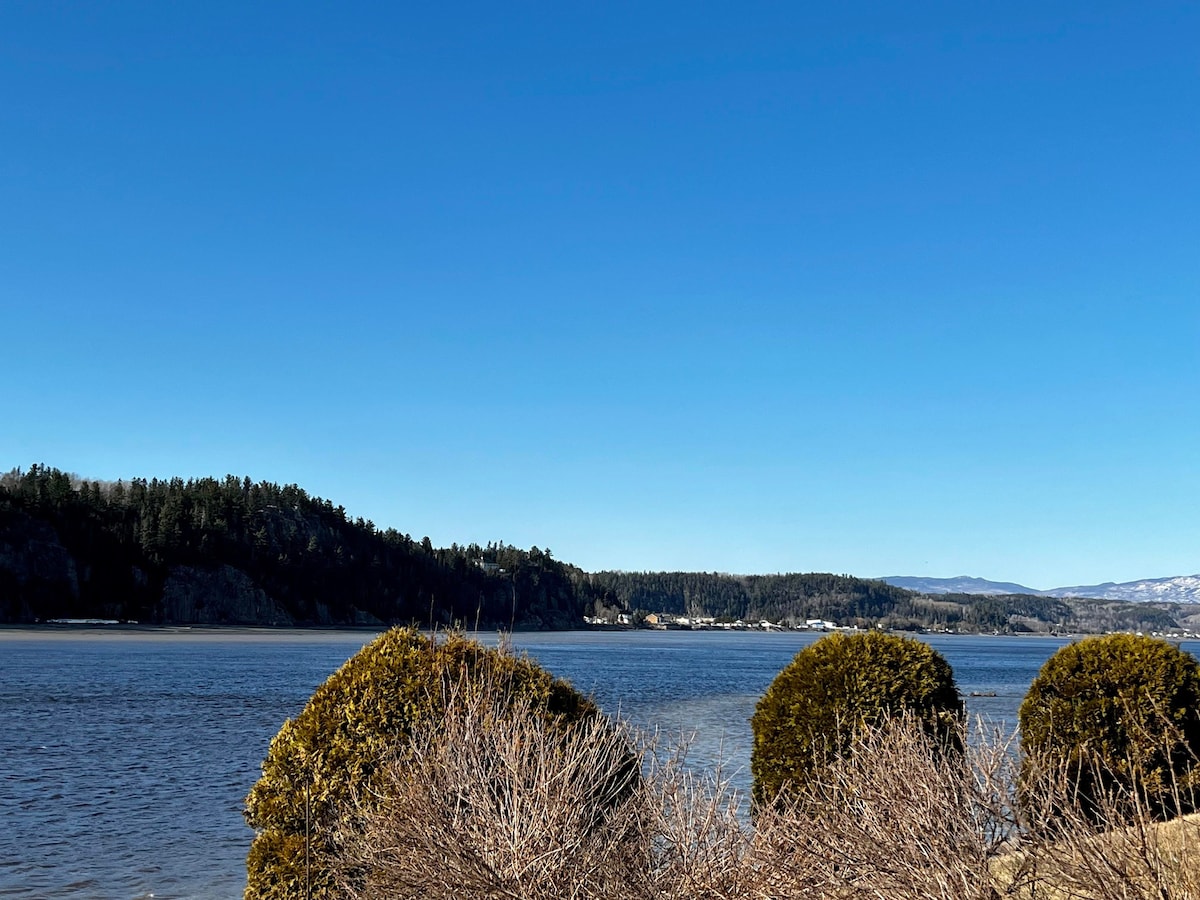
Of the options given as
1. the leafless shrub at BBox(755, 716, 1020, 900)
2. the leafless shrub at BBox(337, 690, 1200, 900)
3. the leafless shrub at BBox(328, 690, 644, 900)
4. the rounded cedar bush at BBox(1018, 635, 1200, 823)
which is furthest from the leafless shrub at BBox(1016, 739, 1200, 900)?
the rounded cedar bush at BBox(1018, 635, 1200, 823)

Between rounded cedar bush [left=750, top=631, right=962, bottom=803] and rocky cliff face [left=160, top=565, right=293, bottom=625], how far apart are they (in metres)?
135

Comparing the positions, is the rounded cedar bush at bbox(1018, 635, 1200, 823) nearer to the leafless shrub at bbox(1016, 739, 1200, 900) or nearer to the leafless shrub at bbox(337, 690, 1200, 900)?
the leafless shrub at bbox(337, 690, 1200, 900)

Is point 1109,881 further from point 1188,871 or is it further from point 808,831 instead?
point 808,831

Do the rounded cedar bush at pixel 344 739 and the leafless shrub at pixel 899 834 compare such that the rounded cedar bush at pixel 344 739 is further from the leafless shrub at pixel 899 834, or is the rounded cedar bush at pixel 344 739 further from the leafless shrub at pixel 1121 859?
the leafless shrub at pixel 1121 859

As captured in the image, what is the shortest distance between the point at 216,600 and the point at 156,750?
12248 cm

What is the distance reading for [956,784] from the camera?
5.71m

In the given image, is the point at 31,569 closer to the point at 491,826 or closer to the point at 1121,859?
the point at 491,826

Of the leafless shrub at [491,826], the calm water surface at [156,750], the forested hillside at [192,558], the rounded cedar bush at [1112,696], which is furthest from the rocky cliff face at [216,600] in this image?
the leafless shrub at [491,826]

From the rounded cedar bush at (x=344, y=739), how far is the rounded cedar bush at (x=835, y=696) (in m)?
4.18

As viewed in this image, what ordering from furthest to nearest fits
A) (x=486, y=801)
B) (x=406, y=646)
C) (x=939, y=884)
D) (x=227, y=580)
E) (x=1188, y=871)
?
(x=227, y=580) < (x=406, y=646) < (x=486, y=801) < (x=939, y=884) < (x=1188, y=871)

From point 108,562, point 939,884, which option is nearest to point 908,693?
point 939,884

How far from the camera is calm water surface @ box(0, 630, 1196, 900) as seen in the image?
1507 centimetres

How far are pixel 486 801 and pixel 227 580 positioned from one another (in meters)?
148

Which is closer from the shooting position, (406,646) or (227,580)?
(406,646)
